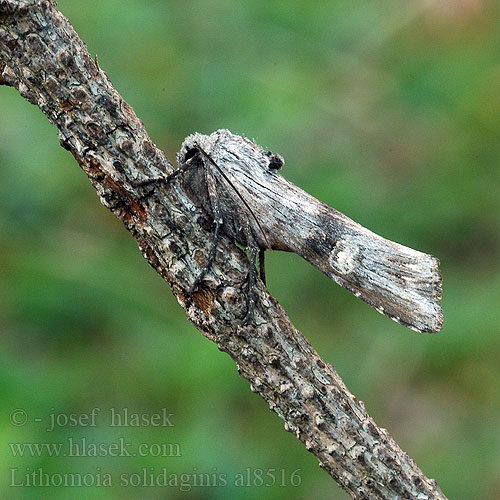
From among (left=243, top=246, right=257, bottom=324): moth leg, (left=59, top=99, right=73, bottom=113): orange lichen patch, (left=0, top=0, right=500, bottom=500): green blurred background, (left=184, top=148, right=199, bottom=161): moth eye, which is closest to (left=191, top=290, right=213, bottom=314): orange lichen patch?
(left=243, top=246, right=257, bottom=324): moth leg

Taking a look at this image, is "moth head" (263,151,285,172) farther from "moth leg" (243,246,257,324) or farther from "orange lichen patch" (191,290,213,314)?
"orange lichen patch" (191,290,213,314)

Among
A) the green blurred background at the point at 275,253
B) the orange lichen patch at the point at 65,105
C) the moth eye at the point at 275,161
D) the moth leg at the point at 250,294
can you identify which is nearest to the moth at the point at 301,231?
the moth eye at the point at 275,161

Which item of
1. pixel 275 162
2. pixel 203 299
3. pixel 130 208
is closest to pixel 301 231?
pixel 275 162

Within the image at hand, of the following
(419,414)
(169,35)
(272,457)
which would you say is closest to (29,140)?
(169,35)

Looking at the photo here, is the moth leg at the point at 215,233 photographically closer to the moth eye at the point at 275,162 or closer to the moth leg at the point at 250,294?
the moth leg at the point at 250,294

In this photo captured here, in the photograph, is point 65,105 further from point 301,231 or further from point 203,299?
point 301,231

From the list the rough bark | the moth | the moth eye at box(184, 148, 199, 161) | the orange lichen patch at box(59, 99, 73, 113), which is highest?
the moth eye at box(184, 148, 199, 161)
